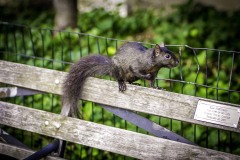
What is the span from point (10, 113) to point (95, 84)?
0.81 m

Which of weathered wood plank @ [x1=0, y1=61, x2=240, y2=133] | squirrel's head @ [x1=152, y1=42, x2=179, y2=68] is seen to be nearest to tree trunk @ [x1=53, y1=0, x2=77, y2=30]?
weathered wood plank @ [x1=0, y1=61, x2=240, y2=133]

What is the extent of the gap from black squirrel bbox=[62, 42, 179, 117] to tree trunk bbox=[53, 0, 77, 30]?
3.76 meters

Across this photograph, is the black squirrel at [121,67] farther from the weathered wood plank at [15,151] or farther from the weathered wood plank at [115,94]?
the weathered wood plank at [15,151]

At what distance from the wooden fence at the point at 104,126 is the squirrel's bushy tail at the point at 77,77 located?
54 mm

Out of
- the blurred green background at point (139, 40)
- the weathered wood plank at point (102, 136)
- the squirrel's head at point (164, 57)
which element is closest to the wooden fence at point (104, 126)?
the weathered wood plank at point (102, 136)

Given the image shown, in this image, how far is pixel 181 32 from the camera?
296 inches

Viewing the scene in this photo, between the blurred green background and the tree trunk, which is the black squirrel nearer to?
the blurred green background

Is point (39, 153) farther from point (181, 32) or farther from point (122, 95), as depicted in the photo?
point (181, 32)

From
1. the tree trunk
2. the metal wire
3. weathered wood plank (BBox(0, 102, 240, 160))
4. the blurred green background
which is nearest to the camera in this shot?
weathered wood plank (BBox(0, 102, 240, 160))

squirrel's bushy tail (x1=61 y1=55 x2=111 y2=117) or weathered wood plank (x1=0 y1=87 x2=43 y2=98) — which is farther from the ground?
squirrel's bushy tail (x1=61 y1=55 x2=111 y2=117)

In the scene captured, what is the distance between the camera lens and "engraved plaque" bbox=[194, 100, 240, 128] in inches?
128

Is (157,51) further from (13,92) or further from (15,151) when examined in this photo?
(15,151)

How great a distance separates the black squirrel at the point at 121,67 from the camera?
3.81 metres

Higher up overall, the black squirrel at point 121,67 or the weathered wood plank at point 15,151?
the black squirrel at point 121,67
